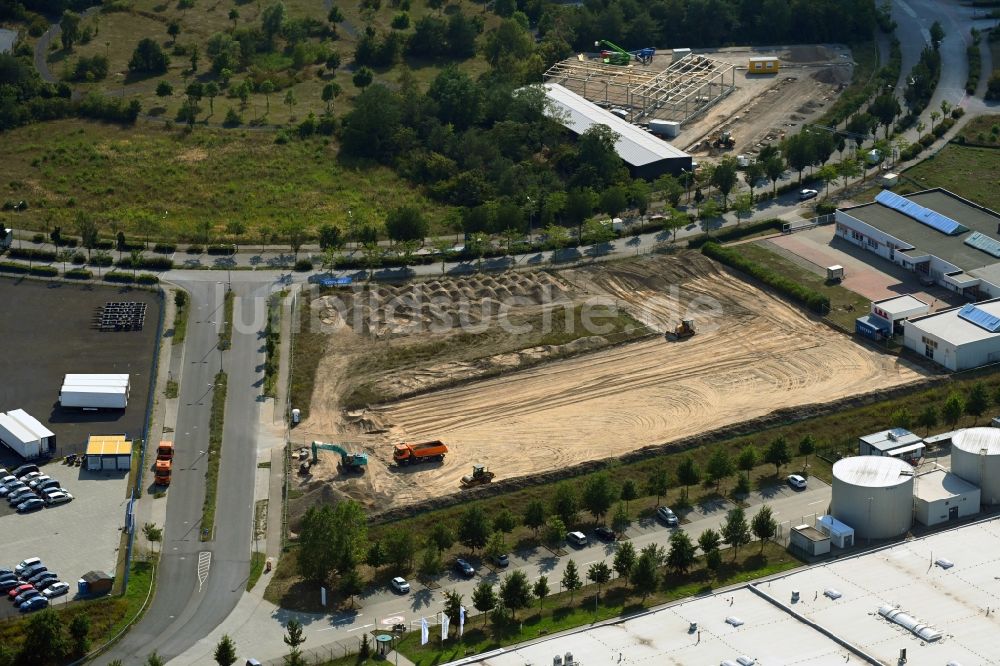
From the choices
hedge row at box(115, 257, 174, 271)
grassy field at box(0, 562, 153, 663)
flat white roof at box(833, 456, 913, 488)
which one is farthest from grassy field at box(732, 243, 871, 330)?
grassy field at box(0, 562, 153, 663)

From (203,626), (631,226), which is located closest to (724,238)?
(631,226)

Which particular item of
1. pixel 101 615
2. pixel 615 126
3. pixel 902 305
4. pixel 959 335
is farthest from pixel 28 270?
pixel 959 335

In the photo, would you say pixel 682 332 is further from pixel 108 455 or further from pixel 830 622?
pixel 108 455

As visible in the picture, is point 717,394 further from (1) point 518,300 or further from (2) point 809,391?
(1) point 518,300

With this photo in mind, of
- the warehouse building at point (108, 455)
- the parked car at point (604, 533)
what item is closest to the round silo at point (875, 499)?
the parked car at point (604, 533)

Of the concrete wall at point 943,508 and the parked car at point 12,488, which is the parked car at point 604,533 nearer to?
the concrete wall at point 943,508
